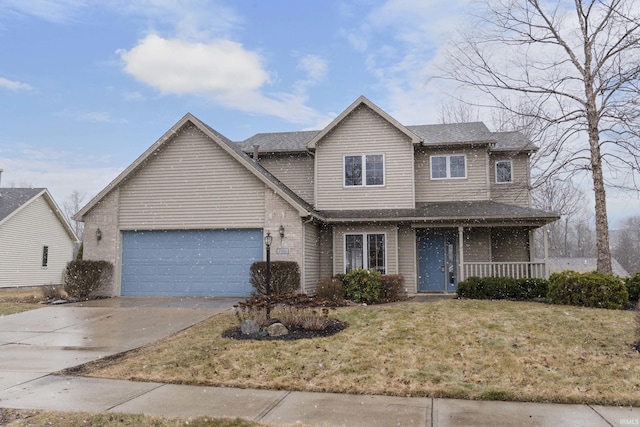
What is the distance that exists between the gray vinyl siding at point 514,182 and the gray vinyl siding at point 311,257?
7.15 meters

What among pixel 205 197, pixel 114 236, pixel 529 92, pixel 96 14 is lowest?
pixel 114 236

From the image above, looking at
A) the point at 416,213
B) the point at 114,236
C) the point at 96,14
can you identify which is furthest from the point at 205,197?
the point at 416,213

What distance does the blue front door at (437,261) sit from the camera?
18.2 m

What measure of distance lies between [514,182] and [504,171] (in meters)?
0.60

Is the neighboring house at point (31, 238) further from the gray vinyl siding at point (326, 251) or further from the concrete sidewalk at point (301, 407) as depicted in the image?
the concrete sidewalk at point (301, 407)

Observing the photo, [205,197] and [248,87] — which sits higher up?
[248,87]

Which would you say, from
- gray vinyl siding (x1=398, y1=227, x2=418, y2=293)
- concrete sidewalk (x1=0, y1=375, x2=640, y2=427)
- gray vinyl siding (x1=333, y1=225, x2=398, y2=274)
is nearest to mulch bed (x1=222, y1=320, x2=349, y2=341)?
concrete sidewalk (x1=0, y1=375, x2=640, y2=427)

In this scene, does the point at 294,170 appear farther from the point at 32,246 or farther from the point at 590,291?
the point at 32,246

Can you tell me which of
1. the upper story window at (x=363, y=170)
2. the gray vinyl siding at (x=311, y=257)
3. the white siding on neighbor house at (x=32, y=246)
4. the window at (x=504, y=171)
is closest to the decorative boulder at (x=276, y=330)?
the gray vinyl siding at (x=311, y=257)

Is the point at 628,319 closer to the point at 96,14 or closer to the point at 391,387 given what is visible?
the point at 391,387

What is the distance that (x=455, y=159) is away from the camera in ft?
60.3

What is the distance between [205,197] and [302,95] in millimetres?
6570

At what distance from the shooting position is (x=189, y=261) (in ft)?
54.0

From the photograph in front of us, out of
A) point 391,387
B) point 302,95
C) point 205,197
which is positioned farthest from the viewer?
point 302,95
